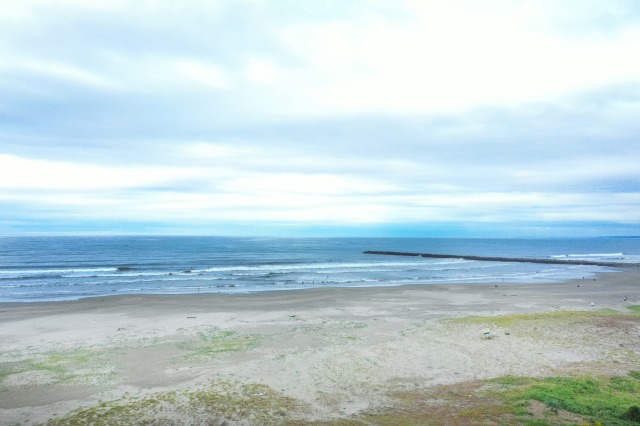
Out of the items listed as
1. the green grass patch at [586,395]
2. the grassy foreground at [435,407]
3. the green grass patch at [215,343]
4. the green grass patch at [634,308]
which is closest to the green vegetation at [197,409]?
the grassy foreground at [435,407]

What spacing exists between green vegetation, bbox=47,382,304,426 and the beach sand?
0.05 meters

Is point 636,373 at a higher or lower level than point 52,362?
higher

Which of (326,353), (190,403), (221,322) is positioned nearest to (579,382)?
(326,353)

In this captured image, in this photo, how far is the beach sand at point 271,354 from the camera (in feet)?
35.4

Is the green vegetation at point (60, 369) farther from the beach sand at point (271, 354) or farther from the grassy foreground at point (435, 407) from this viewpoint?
the grassy foreground at point (435, 407)

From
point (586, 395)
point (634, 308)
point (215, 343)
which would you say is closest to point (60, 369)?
point (215, 343)

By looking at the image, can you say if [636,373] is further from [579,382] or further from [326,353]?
[326,353]

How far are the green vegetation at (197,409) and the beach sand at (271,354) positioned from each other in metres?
0.05

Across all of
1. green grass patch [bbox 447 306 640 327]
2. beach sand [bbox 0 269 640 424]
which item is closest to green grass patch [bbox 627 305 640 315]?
beach sand [bbox 0 269 640 424]

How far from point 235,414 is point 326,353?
5.74 m

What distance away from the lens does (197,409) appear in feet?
33.7

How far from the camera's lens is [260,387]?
11844mm

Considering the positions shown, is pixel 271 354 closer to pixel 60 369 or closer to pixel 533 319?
pixel 60 369

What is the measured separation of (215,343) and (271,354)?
2.94m
